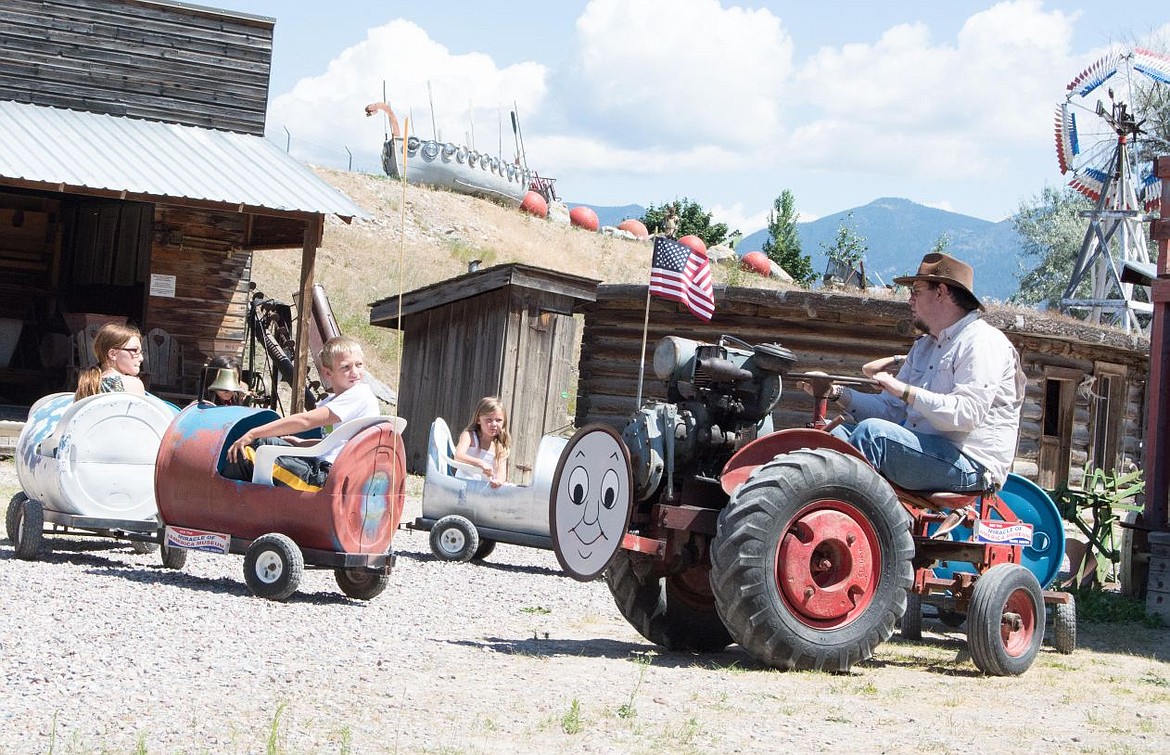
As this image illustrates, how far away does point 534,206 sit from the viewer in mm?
51156

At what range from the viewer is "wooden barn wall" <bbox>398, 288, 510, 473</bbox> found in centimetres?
1573

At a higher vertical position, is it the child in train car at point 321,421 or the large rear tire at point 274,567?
the child in train car at point 321,421

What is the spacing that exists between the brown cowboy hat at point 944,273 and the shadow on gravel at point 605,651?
2032mm

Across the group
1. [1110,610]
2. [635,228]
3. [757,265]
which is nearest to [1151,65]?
[757,265]

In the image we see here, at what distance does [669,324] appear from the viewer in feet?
55.6

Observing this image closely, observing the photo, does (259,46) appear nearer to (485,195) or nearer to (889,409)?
(889,409)

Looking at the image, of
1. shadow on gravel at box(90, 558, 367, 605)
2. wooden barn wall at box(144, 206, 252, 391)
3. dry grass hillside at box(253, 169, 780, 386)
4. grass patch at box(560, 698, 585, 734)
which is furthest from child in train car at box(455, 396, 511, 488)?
dry grass hillside at box(253, 169, 780, 386)

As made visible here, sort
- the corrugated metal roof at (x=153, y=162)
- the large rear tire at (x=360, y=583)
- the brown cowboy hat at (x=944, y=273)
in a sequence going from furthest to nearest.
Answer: the corrugated metal roof at (x=153, y=162)
the large rear tire at (x=360, y=583)
the brown cowboy hat at (x=944, y=273)

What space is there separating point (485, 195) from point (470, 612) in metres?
44.9

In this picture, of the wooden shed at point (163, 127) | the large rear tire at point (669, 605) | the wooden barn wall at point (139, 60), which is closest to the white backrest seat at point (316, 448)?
the large rear tire at point (669, 605)

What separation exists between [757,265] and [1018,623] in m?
42.8

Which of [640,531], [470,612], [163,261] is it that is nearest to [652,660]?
[640,531]

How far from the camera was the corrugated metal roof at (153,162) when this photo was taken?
582 inches

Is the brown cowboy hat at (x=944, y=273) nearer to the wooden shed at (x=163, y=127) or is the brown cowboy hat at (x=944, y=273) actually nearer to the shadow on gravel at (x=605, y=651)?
the shadow on gravel at (x=605, y=651)
